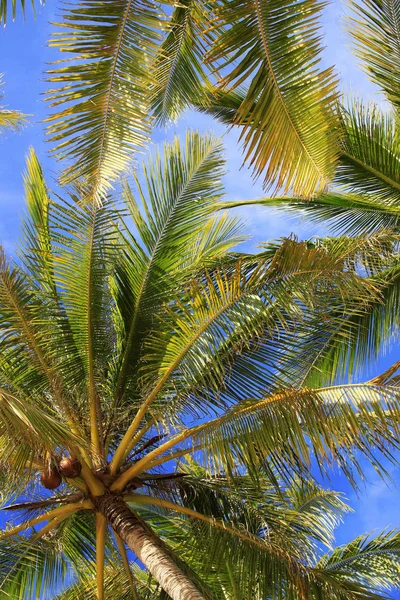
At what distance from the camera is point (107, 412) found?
7.65 metres

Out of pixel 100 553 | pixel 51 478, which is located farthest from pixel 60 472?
pixel 100 553

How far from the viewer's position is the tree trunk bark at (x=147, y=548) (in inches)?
227

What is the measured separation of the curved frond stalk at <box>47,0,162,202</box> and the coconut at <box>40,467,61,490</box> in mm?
2544

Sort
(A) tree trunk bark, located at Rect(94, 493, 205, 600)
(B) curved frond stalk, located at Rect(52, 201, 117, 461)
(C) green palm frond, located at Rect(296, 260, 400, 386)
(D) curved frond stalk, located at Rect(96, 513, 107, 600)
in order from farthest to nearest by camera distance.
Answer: (C) green palm frond, located at Rect(296, 260, 400, 386)
(B) curved frond stalk, located at Rect(52, 201, 117, 461)
(D) curved frond stalk, located at Rect(96, 513, 107, 600)
(A) tree trunk bark, located at Rect(94, 493, 205, 600)

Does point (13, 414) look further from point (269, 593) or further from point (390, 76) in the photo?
point (390, 76)

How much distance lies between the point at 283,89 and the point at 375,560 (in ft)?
23.2

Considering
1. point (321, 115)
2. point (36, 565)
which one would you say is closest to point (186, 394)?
point (36, 565)

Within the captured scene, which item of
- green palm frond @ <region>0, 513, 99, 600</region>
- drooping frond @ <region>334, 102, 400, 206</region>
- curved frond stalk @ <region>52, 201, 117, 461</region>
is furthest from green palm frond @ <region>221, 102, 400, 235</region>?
green palm frond @ <region>0, 513, 99, 600</region>

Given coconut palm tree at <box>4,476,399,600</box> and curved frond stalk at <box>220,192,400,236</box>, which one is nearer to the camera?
coconut palm tree at <box>4,476,399,600</box>

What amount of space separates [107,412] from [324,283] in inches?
111

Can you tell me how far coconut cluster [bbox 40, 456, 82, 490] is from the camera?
6414mm

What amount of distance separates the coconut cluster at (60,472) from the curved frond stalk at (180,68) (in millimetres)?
3129

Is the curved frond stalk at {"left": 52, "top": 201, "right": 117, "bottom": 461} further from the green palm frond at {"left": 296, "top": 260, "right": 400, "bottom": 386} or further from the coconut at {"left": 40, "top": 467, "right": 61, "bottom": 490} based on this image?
the green palm frond at {"left": 296, "top": 260, "right": 400, "bottom": 386}

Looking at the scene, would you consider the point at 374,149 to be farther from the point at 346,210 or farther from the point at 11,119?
the point at 11,119
